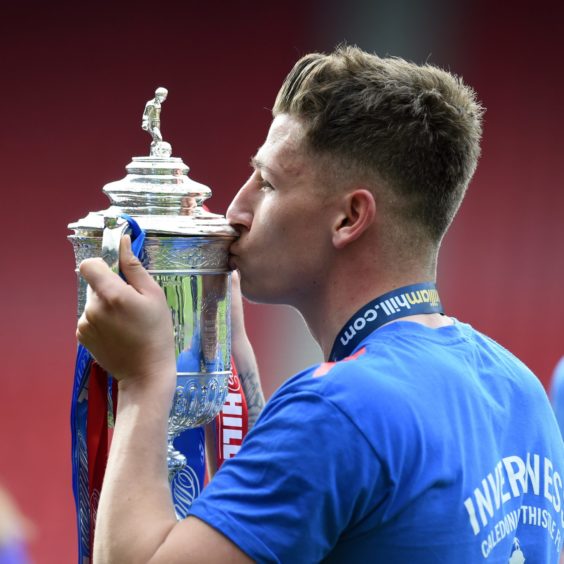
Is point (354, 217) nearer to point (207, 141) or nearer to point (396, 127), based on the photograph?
point (396, 127)

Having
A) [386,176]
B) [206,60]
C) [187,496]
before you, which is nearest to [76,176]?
[206,60]

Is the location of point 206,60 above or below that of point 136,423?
above

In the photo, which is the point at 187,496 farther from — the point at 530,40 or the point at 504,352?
the point at 530,40

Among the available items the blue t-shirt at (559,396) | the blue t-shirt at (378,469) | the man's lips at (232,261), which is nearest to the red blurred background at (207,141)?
the blue t-shirt at (559,396)

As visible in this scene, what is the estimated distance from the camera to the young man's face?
1681 mm

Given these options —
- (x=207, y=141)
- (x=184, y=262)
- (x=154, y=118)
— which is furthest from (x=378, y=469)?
(x=207, y=141)

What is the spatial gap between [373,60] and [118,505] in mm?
736

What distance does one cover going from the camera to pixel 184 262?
1.76 metres

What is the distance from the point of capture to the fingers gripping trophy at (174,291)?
68.4 inches

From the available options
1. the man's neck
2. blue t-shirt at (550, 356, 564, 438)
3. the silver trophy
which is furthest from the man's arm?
blue t-shirt at (550, 356, 564, 438)

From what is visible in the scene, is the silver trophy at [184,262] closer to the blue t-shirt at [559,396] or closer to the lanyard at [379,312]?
the lanyard at [379,312]

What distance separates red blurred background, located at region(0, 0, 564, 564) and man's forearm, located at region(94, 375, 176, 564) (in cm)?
267

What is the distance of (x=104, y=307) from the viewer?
155 centimetres

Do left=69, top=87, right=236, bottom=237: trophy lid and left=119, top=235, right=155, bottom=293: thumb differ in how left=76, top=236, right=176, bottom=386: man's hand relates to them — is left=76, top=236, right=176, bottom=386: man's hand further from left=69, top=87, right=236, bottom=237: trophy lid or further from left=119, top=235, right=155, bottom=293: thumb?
left=69, top=87, right=236, bottom=237: trophy lid
